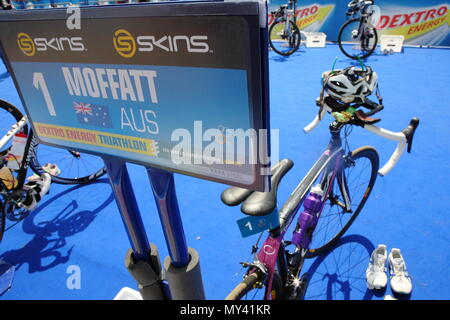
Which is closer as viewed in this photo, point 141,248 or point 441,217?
point 141,248

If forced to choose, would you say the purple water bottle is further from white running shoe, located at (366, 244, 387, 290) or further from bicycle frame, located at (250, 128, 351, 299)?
white running shoe, located at (366, 244, 387, 290)

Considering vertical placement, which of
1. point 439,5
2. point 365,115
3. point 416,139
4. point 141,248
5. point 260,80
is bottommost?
point 416,139

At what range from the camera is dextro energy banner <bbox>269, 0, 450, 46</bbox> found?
6.89m

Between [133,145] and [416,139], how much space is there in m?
3.85

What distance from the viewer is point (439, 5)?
22.4ft

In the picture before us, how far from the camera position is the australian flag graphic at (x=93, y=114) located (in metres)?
0.71

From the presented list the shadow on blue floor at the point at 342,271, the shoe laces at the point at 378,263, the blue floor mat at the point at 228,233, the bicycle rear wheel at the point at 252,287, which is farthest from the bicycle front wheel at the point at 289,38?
the bicycle rear wheel at the point at 252,287

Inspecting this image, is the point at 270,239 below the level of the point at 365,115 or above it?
below

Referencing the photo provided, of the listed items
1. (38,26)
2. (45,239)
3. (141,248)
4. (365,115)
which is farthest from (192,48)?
(45,239)

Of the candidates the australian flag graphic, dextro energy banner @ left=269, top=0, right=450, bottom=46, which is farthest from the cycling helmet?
dextro energy banner @ left=269, top=0, right=450, bottom=46

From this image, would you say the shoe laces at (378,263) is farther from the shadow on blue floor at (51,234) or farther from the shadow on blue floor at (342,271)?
the shadow on blue floor at (51,234)

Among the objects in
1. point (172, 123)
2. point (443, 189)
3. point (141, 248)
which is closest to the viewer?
point (172, 123)

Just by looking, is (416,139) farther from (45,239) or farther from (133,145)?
(45,239)

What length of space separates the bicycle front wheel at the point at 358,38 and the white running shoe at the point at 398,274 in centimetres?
510
